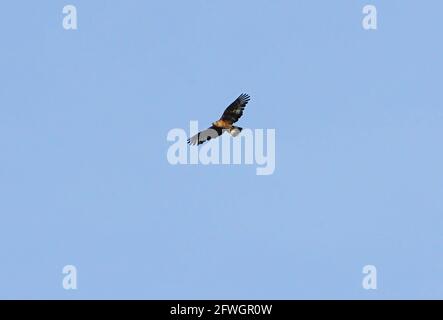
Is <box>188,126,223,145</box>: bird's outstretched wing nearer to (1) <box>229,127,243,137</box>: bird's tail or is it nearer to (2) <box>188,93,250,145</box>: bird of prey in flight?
(2) <box>188,93,250,145</box>: bird of prey in flight

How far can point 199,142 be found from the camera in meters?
64.4

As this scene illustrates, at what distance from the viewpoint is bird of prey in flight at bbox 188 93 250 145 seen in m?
63.4

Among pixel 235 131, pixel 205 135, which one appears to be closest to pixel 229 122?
pixel 235 131

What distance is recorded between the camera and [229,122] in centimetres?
6381

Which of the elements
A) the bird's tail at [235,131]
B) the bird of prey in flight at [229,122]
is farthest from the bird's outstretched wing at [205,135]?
the bird's tail at [235,131]

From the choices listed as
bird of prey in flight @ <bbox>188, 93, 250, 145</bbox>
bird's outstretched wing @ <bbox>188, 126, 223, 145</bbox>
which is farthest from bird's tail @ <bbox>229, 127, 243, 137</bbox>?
bird's outstretched wing @ <bbox>188, 126, 223, 145</bbox>

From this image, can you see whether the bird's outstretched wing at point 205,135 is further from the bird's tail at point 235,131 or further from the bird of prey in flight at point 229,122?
the bird's tail at point 235,131

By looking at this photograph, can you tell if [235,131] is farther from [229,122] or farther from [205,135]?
[205,135]

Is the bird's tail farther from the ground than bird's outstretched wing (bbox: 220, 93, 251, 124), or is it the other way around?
bird's outstretched wing (bbox: 220, 93, 251, 124)
